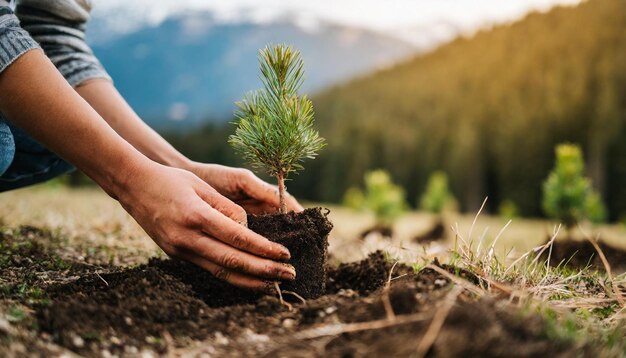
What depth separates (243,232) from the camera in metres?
1.98


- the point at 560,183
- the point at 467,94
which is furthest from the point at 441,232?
the point at 467,94

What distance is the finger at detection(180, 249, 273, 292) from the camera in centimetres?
208

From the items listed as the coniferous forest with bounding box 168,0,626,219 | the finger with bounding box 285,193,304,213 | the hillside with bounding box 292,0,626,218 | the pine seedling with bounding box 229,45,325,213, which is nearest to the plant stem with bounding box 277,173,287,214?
the pine seedling with bounding box 229,45,325,213

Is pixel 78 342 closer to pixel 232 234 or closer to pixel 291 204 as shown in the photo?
pixel 232 234

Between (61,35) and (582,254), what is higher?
(61,35)

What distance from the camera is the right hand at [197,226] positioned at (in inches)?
77.0

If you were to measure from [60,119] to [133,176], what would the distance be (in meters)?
0.38

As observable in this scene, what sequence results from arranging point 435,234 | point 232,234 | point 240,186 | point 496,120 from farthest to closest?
point 496,120 → point 435,234 → point 240,186 → point 232,234

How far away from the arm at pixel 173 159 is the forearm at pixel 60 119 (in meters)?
0.74

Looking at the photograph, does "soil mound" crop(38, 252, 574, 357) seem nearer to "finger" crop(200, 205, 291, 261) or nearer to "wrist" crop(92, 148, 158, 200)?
"finger" crop(200, 205, 291, 261)

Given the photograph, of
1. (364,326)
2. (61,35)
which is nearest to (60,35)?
(61,35)

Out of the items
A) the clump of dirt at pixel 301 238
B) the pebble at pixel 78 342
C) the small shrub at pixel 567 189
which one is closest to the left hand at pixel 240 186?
the clump of dirt at pixel 301 238

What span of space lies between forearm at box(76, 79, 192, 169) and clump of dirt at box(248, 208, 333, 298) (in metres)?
0.81

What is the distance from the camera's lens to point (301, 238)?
2275 mm
